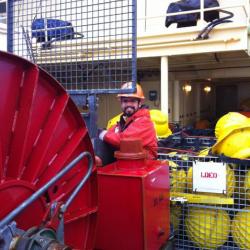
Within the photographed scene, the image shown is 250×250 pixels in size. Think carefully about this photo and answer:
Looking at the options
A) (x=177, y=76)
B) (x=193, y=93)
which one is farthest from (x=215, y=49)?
(x=193, y=93)

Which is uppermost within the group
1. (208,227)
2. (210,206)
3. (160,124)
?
(160,124)

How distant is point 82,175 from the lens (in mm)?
2258

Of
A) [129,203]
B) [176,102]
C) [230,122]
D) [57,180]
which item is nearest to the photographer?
[57,180]

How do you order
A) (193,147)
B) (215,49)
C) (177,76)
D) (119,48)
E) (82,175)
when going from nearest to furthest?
(82,175)
(119,48)
(193,147)
(215,49)
(177,76)

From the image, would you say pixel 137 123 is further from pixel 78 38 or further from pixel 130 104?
pixel 78 38

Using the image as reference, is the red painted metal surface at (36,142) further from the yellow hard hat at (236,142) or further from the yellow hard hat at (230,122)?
the yellow hard hat at (230,122)

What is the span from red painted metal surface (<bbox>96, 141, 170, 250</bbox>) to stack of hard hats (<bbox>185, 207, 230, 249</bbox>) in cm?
74

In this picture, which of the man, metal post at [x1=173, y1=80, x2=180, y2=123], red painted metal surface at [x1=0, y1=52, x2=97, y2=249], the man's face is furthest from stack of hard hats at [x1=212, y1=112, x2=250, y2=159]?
metal post at [x1=173, y1=80, x2=180, y2=123]

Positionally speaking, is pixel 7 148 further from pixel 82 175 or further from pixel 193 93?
pixel 193 93

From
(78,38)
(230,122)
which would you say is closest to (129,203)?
(78,38)

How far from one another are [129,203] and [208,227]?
117cm

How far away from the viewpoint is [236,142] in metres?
3.32

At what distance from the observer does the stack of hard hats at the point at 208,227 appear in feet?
11.2

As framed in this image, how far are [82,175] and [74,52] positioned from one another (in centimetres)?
159
